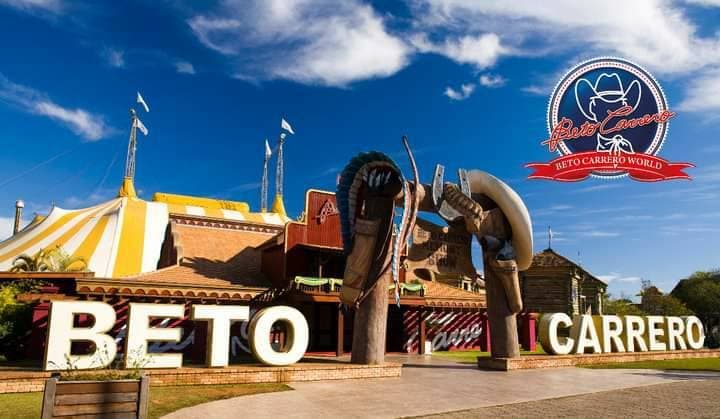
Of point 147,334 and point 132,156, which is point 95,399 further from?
point 132,156

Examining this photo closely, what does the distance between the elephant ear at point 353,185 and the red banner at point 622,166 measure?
1134 centimetres

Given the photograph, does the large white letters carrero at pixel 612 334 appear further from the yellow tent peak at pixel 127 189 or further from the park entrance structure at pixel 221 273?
the yellow tent peak at pixel 127 189

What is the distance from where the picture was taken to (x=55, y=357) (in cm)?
1251

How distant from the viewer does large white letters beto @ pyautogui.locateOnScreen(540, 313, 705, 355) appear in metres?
20.9

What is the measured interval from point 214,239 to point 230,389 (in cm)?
1695

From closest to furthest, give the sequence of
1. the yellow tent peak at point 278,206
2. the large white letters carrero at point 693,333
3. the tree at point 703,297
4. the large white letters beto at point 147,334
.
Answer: the large white letters beto at point 147,334
the large white letters carrero at point 693,333
the yellow tent peak at point 278,206
the tree at point 703,297

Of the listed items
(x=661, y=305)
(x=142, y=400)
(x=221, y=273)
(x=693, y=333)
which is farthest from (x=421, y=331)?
(x=661, y=305)

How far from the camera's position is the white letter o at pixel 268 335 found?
582 inches

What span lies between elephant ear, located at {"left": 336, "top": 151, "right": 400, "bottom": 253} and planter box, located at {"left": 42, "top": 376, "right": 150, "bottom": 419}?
10.1 meters

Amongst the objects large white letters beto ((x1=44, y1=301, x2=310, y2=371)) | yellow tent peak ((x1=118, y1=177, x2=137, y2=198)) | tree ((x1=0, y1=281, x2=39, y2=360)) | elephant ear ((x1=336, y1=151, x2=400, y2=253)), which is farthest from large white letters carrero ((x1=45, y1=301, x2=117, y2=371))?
yellow tent peak ((x1=118, y1=177, x2=137, y2=198))

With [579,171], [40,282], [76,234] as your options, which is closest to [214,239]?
[76,234]

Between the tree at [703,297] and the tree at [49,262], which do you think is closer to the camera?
the tree at [49,262]

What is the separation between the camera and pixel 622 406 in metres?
11.2

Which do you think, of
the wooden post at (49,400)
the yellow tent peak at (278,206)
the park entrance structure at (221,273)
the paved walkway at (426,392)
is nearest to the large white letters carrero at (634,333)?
the paved walkway at (426,392)
